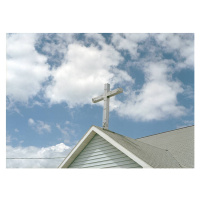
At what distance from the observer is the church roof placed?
288 inches

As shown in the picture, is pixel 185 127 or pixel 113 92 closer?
pixel 113 92

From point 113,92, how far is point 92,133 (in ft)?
5.81

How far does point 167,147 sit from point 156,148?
1793mm

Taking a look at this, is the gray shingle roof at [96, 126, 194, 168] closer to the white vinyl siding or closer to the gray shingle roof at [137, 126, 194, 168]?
the gray shingle roof at [137, 126, 194, 168]

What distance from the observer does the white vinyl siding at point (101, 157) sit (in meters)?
7.50

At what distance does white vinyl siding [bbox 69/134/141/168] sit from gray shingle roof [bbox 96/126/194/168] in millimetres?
362

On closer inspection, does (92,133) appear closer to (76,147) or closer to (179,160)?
(76,147)

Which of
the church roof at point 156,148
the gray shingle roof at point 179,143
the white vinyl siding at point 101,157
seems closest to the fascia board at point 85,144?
the church roof at point 156,148

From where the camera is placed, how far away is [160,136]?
47.7 ft

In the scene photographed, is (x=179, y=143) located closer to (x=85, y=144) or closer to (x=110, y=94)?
(x=110, y=94)

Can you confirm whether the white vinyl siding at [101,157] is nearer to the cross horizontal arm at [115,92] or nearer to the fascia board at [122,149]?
the fascia board at [122,149]

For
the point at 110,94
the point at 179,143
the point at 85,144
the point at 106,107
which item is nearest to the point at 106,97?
the point at 110,94

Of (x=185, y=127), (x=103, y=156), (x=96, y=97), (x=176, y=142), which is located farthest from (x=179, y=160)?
(x=185, y=127)

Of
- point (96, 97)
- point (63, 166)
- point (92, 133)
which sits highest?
point (96, 97)
